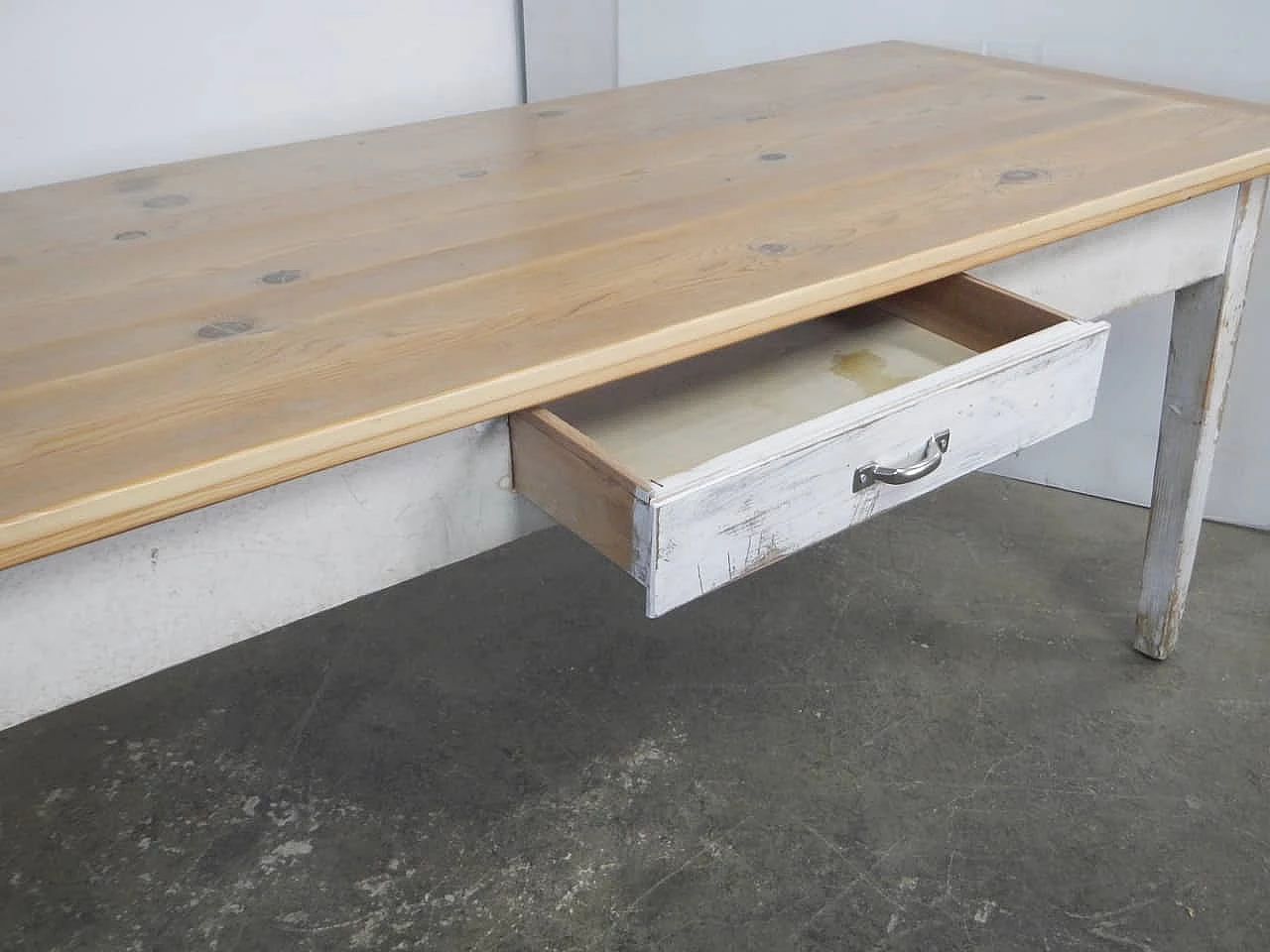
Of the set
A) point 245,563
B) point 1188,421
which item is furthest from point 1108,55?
point 245,563

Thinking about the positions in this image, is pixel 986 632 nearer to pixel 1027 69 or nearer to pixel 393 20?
pixel 1027 69

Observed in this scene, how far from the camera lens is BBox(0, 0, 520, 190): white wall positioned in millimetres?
1607

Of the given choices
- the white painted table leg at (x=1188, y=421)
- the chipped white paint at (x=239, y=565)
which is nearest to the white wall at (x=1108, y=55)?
the white painted table leg at (x=1188, y=421)

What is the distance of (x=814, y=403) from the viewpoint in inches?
46.0

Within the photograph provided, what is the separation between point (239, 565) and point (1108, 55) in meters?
1.58

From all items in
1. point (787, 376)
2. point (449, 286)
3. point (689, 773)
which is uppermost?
Result: point (449, 286)

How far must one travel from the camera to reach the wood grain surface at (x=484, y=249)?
82 centimetres

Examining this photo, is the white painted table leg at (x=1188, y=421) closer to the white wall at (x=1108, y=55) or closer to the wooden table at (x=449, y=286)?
the wooden table at (x=449, y=286)

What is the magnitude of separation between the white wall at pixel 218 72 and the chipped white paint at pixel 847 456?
1163mm

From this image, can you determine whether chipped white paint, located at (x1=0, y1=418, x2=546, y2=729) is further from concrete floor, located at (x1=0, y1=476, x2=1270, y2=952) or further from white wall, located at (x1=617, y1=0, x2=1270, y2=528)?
white wall, located at (x1=617, y1=0, x2=1270, y2=528)

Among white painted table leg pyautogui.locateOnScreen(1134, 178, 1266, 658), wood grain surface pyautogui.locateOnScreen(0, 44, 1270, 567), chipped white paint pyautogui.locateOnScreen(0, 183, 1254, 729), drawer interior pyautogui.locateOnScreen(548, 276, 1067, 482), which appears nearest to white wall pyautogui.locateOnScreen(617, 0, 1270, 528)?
wood grain surface pyautogui.locateOnScreen(0, 44, 1270, 567)

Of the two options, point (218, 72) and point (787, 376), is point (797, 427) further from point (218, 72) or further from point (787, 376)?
point (218, 72)

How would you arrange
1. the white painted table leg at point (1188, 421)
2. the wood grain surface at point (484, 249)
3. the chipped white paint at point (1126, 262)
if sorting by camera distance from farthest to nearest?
1. the white painted table leg at point (1188, 421)
2. the chipped white paint at point (1126, 262)
3. the wood grain surface at point (484, 249)

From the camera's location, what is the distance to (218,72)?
69.2 inches
